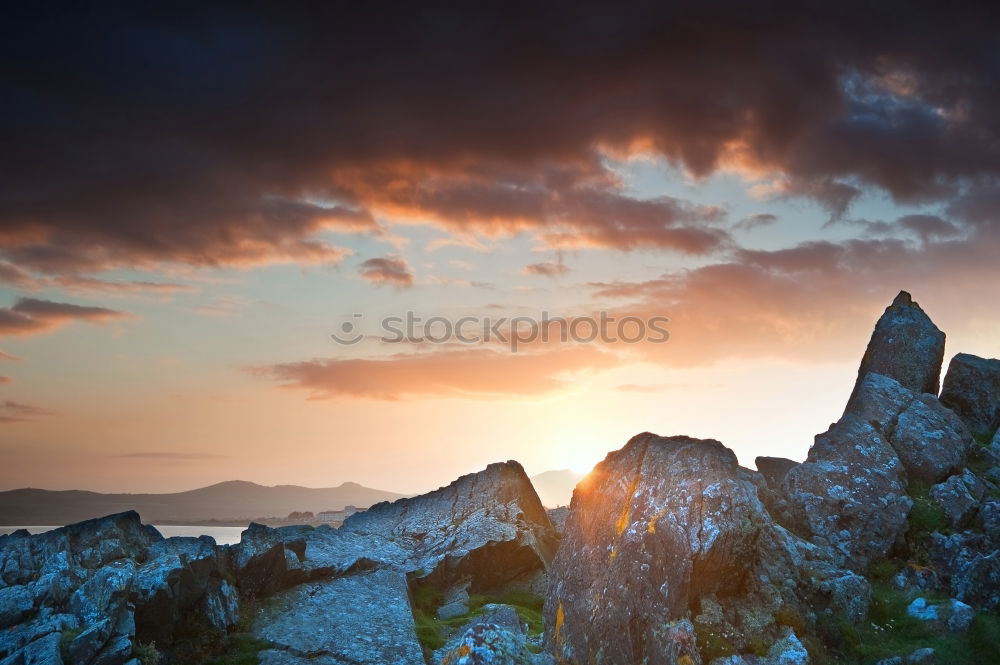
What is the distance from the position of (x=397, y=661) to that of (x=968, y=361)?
39.1 metres

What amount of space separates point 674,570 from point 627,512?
9.37 feet

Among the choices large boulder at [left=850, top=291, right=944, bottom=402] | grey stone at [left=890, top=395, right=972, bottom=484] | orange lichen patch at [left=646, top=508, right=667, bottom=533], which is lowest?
orange lichen patch at [left=646, top=508, right=667, bottom=533]

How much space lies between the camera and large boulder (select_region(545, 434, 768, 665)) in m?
22.3

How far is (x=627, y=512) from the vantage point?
24938 mm

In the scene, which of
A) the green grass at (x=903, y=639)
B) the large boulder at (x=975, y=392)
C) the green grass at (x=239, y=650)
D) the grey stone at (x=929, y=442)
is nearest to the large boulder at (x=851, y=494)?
the grey stone at (x=929, y=442)

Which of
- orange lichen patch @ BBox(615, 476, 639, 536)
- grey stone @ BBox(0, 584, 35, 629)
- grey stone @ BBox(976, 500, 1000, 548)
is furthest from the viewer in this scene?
grey stone @ BBox(976, 500, 1000, 548)

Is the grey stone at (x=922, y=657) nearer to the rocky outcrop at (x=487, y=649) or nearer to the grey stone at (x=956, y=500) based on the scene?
the grey stone at (x=956, y=500)

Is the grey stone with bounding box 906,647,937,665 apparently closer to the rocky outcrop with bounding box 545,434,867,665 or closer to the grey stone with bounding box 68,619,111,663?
the rocky outcrop with bounding box 545,434,867,665

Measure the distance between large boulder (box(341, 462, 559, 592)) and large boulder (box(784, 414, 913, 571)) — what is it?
56.8 ft

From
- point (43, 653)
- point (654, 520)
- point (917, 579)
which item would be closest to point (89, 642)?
point (43, 653)

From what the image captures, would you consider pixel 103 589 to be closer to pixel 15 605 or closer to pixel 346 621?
pixel 15 605

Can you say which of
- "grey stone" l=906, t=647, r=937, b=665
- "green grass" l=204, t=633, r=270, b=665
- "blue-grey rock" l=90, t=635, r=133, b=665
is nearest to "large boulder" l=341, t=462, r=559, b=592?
"green grass" l=204, t=633, r=270, b=665

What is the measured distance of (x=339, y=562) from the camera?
40.2m

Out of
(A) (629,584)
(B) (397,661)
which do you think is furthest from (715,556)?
(B) (397,661)
